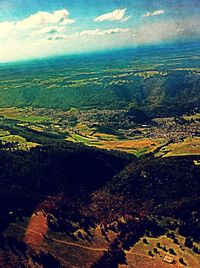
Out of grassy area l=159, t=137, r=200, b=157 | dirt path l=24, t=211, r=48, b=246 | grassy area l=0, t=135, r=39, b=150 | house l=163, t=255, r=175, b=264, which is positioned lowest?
house l=163, t=255, r=175, b=264

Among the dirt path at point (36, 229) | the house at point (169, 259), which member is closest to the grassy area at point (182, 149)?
the dirt path at point (36, 229)


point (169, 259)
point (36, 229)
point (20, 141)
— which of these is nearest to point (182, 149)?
point (20, 141)

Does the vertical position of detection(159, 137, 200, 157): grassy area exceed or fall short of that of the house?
it exceeds it

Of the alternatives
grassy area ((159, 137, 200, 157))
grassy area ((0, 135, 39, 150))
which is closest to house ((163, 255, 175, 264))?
grassy area ((0, 135, 39, 150))

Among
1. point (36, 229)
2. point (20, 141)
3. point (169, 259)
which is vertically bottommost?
point (169, 259)

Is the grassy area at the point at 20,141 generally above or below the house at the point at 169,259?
above

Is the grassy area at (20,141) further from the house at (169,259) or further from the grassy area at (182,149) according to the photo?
the house at (169,259)

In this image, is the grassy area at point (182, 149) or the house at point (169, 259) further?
the grassy area at point (182, 149)

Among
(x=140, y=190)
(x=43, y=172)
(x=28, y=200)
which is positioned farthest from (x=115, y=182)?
(x=28, y=200)

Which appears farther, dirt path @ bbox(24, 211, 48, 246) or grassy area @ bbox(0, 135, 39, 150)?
grassy area @ bbox(0, 135, 39, 150)

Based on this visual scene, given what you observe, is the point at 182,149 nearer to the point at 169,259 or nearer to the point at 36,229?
the point at 169,259

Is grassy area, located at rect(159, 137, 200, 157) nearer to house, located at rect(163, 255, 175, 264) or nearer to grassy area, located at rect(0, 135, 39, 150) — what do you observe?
grassy area, located at rect(0, 135, 39, 150)
